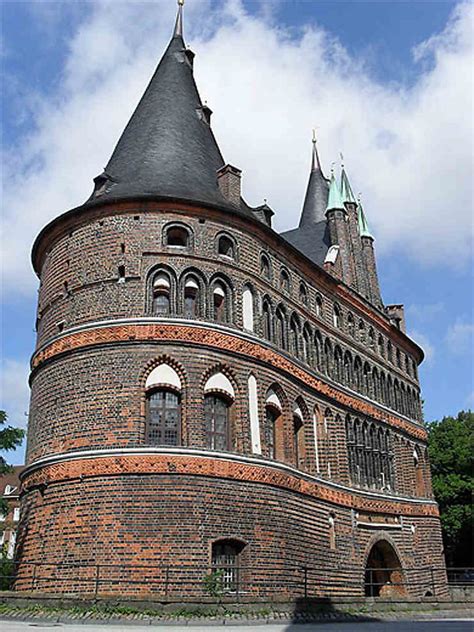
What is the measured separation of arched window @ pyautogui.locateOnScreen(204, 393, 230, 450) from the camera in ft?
64.7

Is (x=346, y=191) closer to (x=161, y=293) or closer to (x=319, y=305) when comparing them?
(x=319, y=305)

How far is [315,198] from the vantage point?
39.2 metres

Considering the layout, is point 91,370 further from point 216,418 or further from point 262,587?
point 262,587

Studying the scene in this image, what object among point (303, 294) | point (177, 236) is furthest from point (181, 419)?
point (303, 294)

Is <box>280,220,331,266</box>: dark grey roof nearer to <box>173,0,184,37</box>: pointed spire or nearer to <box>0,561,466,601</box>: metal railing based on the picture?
<box>173,0,184,37</box>: pointed spire

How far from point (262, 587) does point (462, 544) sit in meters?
30.8

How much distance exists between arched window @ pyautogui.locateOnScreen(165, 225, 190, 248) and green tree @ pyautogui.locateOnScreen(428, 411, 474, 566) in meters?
28.4

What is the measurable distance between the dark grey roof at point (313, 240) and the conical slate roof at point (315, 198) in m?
2.08

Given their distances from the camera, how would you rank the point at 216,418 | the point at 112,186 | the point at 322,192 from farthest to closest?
the point at 322,192
the point at 112,186
the point at 216,418

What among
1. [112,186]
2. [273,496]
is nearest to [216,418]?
[273,496]

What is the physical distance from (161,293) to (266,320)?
3840 millimetres

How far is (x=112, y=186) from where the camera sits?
22594mm

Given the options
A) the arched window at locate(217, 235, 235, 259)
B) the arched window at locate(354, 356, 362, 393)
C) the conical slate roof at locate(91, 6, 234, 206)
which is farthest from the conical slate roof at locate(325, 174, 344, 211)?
the arched window at locate(217, 235, 235, 259)

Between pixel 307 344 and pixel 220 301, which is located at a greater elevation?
pixel 307 344
